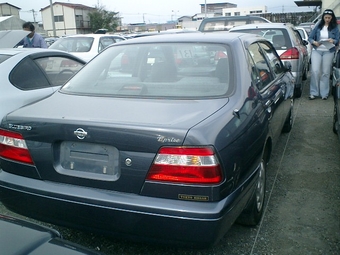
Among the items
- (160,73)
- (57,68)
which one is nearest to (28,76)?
(57,68)

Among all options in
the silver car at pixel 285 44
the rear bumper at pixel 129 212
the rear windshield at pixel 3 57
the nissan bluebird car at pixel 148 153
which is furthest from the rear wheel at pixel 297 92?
the rear bumper at pixel 129 212

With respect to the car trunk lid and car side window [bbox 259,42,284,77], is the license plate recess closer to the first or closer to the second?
the car trunk lid

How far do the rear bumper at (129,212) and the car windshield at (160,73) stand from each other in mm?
837

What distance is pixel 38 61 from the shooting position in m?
4.77

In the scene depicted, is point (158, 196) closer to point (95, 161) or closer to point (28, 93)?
point (95, 161)

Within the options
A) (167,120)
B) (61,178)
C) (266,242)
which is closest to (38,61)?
(61,178)

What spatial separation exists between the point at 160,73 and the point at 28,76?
2.19 meters

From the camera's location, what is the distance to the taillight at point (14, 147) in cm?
Result: 251

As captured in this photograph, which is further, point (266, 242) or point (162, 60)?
point (162, 60)

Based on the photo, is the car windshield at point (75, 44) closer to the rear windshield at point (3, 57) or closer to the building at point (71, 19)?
the rear windshield at point (3, 57)

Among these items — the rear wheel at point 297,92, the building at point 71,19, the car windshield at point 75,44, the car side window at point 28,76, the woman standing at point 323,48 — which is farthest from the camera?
the building at point 71,19

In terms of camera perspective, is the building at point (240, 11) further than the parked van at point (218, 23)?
Yes

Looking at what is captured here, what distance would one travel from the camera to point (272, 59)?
4.42m

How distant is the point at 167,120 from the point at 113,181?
49 cm
